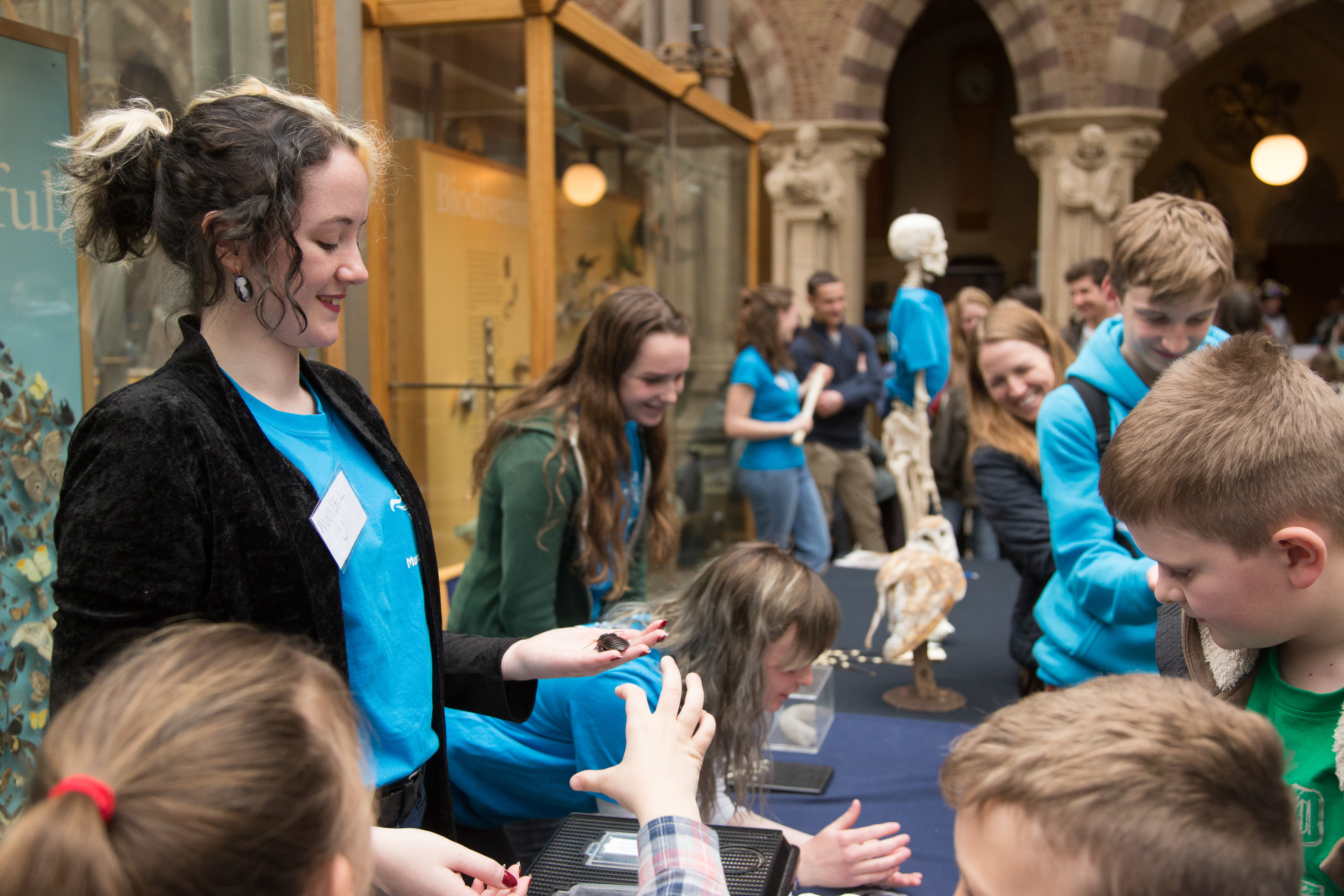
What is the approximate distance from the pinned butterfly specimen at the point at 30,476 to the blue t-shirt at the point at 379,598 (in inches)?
35.8

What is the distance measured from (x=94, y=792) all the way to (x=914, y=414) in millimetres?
4271

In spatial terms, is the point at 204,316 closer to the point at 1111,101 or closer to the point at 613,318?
the point at 613,318

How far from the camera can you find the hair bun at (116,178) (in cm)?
114

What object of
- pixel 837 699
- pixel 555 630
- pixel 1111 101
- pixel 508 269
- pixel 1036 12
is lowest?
pixel 837 699

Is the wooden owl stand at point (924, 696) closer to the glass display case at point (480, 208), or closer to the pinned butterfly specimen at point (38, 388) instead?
the glass display case at point (480, 208)

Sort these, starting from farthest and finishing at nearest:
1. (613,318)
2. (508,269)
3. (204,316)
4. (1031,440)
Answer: (508,269)
(1031,440)
(613,318)
(204,316)

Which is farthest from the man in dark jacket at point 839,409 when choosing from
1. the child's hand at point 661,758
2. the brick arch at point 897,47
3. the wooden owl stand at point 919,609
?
the brick arch at point 897,47

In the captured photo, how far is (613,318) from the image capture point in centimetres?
238

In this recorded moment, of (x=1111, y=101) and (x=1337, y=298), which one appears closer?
(x=1111, y=101)

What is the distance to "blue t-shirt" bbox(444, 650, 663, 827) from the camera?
5.59ft

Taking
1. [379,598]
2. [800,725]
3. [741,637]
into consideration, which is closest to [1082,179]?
[800,725]

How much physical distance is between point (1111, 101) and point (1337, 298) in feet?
24.3

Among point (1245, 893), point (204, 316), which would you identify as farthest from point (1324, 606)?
point (204, 316)

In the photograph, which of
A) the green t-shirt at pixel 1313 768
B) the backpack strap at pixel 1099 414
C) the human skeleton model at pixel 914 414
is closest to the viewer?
the green t-shirt at pixel 1313 768
